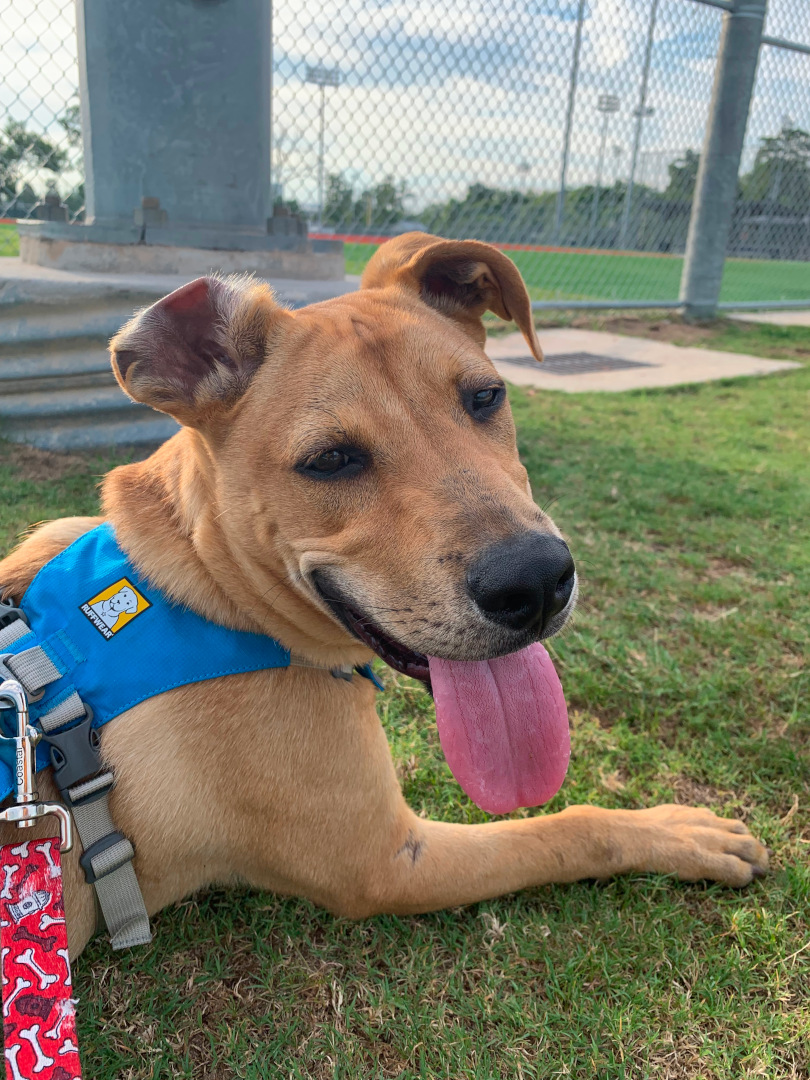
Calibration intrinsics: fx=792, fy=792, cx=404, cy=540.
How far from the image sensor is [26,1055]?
1424 millimetres

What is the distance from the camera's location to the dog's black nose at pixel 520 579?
173 cm

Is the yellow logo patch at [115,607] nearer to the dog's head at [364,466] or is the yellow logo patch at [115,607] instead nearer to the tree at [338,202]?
the dog's head at [364,466]

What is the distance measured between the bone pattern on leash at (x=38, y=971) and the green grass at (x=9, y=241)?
21.5 ft

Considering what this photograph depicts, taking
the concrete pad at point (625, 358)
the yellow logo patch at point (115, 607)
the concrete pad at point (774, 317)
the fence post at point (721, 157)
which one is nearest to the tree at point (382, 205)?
the concrete pad at point (625, 358)

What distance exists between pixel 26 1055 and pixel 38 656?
0.79 meters

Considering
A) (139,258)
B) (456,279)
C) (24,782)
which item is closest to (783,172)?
(139,258)

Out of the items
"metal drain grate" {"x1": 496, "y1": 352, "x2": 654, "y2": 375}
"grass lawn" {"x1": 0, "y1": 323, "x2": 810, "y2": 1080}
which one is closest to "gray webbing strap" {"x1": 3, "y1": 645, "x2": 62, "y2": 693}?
"grass lawn" {"x1": 0, "y1": 323, "x2": 810, "y2": 1080}

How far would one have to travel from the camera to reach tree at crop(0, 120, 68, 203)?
5.68m

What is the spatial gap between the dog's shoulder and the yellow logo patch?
0.31m

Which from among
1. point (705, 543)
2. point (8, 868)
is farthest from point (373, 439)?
point (705, 543)

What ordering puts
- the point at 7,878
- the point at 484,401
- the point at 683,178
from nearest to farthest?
the point at 7,878 → the point at 484,401 → the point at 683,178

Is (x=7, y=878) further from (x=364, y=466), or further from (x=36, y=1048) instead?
(x=364, y=466)

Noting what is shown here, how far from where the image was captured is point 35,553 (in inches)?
90.6

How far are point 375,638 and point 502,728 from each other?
39cm
